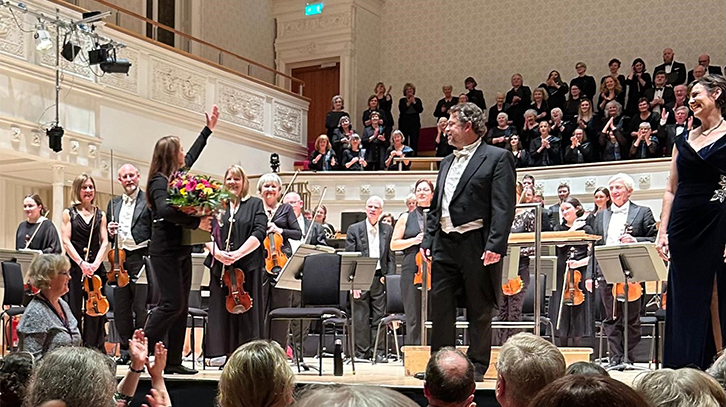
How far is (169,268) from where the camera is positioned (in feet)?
16.6

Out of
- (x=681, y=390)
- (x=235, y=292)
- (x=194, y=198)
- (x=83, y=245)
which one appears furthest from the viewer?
(x=83, y=245)

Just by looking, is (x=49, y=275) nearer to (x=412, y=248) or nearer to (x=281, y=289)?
(x=281, y=289)

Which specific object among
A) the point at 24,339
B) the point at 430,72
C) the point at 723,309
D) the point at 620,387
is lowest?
the point at 24,339

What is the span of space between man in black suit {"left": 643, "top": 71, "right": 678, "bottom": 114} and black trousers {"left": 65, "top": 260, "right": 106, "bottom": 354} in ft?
26.5

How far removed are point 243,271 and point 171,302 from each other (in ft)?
3.12

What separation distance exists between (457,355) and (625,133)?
9958mm

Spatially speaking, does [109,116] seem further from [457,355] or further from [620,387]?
[620,387]

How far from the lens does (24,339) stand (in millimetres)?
4668

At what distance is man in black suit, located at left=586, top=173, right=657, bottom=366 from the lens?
677 centimetres

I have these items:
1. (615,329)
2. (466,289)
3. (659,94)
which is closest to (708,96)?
(466,289)

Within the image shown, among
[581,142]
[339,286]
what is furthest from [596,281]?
[581,142]

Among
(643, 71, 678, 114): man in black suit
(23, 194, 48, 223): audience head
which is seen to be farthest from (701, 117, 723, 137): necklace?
(643, 71, 678, 114): man in black suit

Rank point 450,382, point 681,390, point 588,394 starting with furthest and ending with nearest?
1. point 450,382
2. point 681,390
3. point 588,394

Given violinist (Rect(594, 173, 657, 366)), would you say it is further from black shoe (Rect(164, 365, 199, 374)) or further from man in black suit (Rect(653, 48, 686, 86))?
man in black suit (Rect(653, 48, 686, 86))
